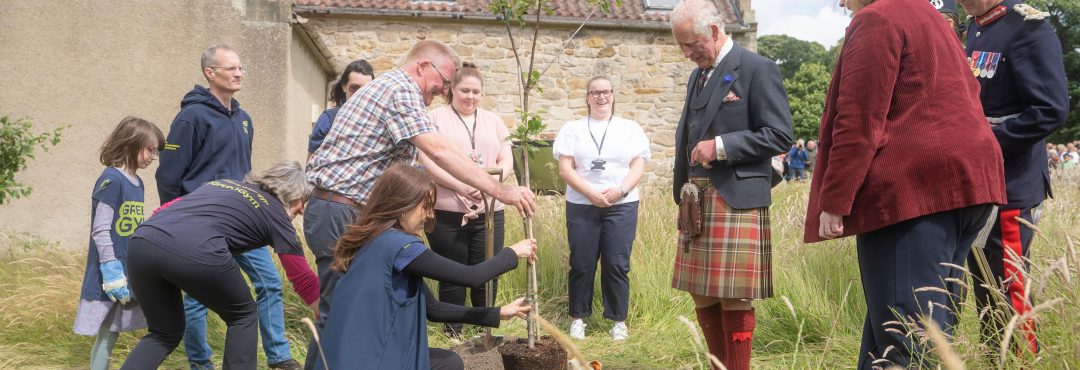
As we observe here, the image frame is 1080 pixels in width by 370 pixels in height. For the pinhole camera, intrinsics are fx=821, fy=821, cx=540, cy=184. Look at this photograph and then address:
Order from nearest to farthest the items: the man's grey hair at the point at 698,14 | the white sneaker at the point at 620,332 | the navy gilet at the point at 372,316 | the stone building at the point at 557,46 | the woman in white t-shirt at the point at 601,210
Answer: the navy gilet at the point at 372,316 < the man's grey hair at the point at 698,14 < the white sneaker at the point at 620,332 < the woman in white t-shirt at the point at 601,210 < the stone building at the point at 557,46

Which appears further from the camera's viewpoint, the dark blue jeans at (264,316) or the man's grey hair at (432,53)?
the dark blue jeans at (264,316)

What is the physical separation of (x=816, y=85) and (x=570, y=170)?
47984 millimetres

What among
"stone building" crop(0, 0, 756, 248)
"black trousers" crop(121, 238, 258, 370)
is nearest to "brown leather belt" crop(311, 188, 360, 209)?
"black trousers" crop(121, 238, 258, 370)

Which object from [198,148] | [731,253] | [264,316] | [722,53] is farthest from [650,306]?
[198,148]

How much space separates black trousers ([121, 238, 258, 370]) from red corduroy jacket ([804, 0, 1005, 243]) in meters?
2.36

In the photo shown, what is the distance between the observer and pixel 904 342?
7.80ft

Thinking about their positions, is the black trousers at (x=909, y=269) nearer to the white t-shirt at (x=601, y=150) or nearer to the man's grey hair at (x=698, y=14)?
the man's grey hair at (x=698, y=14)

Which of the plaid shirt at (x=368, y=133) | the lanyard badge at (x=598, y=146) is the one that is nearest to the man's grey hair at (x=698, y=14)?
the plaid shirt at (x=368, y=133)

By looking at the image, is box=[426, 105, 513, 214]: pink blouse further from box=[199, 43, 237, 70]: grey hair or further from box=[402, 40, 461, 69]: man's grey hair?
box=[199, 43, 237, 70]: grey hair

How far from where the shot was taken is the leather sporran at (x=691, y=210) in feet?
11.8

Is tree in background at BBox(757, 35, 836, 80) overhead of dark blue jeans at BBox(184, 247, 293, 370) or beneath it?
overhead

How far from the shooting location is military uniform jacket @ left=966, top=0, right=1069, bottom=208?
303 centimetres

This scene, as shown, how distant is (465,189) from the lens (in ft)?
15.5

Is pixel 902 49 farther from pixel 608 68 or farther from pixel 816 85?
pixel 816 85
